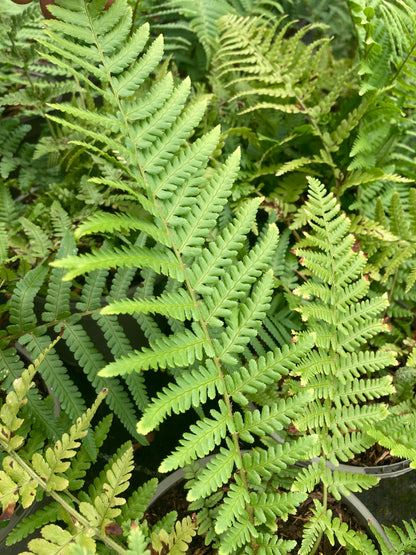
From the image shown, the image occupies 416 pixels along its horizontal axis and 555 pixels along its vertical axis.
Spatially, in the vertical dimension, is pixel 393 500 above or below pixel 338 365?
below

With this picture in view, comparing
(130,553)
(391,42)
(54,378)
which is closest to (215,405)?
(54,378)

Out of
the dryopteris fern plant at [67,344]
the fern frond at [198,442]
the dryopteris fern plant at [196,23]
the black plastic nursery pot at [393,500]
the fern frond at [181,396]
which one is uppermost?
the dryopteris fern plant at [196,23]

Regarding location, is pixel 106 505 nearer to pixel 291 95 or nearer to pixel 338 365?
pixel 338 365

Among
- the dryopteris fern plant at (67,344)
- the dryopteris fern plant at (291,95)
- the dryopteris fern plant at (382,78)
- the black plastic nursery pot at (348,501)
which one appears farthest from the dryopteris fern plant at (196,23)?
the black plastic nursery pot at (348,501)

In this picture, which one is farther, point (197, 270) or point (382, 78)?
point (382, 78)

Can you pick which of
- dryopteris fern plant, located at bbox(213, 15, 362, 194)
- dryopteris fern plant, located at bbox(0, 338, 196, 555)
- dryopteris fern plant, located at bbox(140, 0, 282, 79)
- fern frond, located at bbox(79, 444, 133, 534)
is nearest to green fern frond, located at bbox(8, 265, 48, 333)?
dryopteris fern plant, located at bbox(0, 338, 196, 555)

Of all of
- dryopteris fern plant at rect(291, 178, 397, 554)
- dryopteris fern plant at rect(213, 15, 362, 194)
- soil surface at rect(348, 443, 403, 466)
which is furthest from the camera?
dryopteris fern plant at rect(213, 15, 362, 194)

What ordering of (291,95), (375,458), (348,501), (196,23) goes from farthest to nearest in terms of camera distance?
(196,23)
(291,95)
(375,458)
(348,501)

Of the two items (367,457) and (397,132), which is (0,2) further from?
(367,457)

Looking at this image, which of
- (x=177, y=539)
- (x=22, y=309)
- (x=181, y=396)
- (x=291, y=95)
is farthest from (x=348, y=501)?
(x=291, y=95)

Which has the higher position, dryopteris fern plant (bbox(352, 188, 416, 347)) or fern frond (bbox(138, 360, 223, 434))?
dryopteris fern plant (bbox(352, 188, 416, 347))

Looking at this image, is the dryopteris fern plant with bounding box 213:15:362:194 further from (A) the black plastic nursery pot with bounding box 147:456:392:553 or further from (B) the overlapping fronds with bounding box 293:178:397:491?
(A) the black plastic nursery pot with bounding box 147:456:392:553

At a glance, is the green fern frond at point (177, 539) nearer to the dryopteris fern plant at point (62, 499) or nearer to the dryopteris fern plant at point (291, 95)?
the dryopteris fern plant at point (62, 499)

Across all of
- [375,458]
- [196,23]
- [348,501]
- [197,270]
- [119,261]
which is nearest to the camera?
[119,261]
